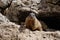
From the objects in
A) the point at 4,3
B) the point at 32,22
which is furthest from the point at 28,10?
the point at 32,22

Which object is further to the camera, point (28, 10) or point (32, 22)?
point (28, 10)

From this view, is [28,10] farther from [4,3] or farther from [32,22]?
[32,22]

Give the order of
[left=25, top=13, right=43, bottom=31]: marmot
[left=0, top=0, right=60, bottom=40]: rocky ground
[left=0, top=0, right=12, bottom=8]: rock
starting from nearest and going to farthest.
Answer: [left=25, top=13, right=43, bottom=31]: marmot
[left=0, top=0, right=60, bottom=40]: rocky ground
[left=0, top=0, right=12, bottom=8]: rock

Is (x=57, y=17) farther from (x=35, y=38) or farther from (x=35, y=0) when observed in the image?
(x=35, y=38)

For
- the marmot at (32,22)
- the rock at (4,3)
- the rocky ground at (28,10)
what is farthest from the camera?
the rock at (4,3)

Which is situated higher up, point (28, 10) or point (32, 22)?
point (32, 22)

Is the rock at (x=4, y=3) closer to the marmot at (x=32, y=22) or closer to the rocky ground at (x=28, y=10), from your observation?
the rocky ground at (x=28, y=10)

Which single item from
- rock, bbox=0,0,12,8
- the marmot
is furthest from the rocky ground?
the marmot

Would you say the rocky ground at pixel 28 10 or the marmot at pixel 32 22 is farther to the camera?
the rocky ground at pixel 28 10

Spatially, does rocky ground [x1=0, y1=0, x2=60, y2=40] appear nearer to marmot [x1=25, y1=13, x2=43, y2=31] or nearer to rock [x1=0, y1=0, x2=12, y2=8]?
rock [x1=0, y1=0, x2=12, y2=8]

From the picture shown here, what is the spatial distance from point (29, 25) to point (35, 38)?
1.52 metres

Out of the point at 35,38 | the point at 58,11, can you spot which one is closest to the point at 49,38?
the point at 35,38

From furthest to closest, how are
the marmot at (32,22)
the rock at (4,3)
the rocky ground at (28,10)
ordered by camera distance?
the rock at (4,3) < the rocky ground at (28,10) < the marmot at (32,22)

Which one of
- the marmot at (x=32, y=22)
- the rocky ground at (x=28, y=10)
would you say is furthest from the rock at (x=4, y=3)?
the marmot at (x=32, y=22)
